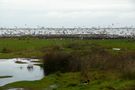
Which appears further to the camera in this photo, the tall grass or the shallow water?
the shallow water

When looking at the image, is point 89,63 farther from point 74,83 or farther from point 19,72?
point 19,72

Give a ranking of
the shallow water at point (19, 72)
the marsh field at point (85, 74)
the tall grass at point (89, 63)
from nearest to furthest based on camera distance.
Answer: the marsh field at point (85, 74) → the tall grass at point (89, 63) → the shallow water at point (19, 72)

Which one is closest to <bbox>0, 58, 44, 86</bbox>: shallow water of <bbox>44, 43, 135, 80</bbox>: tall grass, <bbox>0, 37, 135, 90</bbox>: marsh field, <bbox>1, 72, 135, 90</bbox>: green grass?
<bbox>0, 37, 135, 90</bbox>: marsh field

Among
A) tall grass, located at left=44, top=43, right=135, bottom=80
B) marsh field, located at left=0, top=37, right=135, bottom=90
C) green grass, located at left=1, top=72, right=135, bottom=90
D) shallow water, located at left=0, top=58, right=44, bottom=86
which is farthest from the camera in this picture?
shallow water, located at left=0, top=58, right=44, bottom=86

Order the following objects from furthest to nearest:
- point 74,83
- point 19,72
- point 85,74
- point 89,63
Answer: point 19,72 → point 89,63 → point 85,74 → point 74,83

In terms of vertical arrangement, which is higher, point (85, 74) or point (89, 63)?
point (89, 63)

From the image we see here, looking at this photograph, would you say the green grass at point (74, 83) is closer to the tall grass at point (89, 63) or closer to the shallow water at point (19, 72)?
the tall grass at point (89, 63)

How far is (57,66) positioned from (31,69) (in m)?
7.01

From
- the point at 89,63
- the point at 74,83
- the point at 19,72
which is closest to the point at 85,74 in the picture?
the point at 89,63

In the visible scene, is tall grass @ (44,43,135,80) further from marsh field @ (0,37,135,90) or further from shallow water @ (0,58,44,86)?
shallow water @ (0,58,44,86)

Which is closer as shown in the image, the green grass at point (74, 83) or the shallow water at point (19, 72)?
the green grass at point (74, 83)

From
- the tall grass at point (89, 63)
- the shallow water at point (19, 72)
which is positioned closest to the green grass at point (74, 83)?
the tall grass at point (89, 63)

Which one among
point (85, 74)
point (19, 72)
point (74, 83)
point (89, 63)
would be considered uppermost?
point (89, 63)

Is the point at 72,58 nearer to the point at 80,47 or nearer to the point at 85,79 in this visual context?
the point at 85,79
